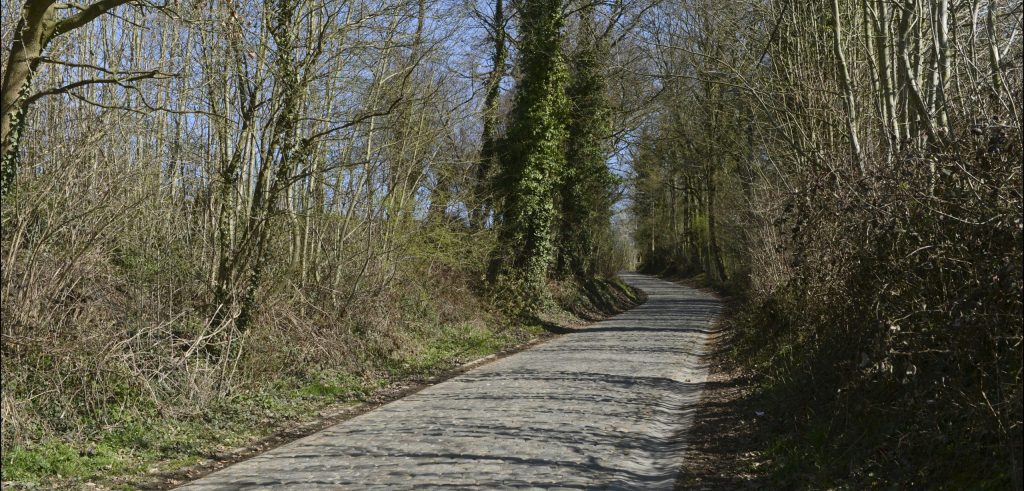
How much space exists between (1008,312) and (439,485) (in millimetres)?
4794

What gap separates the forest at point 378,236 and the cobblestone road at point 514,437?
115 cm

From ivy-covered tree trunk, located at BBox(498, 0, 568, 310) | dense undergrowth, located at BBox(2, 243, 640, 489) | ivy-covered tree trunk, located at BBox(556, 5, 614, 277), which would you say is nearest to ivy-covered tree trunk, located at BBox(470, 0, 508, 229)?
ivy-covered tree trunk, located at BBox(498, 0, 568, 310)

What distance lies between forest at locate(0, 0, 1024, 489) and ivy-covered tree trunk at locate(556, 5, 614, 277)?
16.4 feet

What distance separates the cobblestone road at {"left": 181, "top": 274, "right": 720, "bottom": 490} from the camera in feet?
26.0

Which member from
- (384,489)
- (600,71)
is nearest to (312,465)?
(384,489)

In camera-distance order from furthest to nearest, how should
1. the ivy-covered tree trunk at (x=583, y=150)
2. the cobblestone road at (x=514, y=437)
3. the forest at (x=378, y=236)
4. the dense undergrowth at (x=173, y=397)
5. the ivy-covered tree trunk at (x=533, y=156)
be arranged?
the ivy-covered tree trunk at (x=583, y=150), the ivy-covered tree trunk at (x=533, y=156), the dense undergrowth at (x=173, y=397), the cobblestone road at (x=514, y=437), the forest at (x=378, y=236)

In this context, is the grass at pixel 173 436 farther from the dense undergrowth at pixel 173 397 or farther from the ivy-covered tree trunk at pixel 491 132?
the ivy-covered tree trunk at pixel 491 132

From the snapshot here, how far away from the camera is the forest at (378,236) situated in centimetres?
685

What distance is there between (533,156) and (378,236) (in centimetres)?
899

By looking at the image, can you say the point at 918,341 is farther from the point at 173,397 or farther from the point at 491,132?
the point at 491,132

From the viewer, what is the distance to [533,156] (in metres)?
26.2

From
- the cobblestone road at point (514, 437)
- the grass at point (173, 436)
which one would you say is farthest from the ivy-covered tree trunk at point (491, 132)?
the grass at point (173, 436)

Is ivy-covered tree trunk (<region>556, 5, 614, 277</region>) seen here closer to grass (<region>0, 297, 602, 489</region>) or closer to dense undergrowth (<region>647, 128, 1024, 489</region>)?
grass (<region>0, 297, 602, 489</region>)

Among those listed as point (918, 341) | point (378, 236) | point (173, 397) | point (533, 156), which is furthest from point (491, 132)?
point (918, 341)
